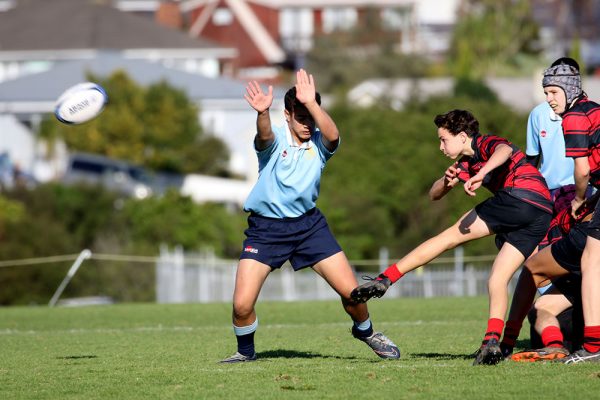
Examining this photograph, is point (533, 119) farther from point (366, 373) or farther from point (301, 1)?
point (301, 1)

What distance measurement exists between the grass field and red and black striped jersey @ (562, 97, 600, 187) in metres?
1.55

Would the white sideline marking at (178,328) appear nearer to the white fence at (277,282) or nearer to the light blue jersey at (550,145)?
the light blue jersey at (550,145)

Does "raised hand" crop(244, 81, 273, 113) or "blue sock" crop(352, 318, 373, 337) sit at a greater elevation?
"raised hand" crop(244, 81, 273, 113)

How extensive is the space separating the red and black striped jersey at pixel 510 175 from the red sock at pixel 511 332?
1027mm

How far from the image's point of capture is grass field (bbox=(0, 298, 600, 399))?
835cm

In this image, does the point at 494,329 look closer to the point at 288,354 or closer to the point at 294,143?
the point at 294,143

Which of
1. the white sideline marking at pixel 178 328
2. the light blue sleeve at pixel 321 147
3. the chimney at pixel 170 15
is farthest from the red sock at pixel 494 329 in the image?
the chimney at pixel 170 15

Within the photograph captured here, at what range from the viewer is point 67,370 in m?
9.93

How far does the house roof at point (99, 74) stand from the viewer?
68688 millimetres

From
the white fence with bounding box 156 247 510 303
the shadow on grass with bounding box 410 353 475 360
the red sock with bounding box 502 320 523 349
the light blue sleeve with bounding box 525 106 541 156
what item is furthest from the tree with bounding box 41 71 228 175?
the red sock with bounding box 502 320 523 349

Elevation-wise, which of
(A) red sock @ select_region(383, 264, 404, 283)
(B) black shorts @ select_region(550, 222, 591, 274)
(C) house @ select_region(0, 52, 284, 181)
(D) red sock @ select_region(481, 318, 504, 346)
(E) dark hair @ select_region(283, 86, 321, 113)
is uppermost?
(C) house @ select_region(0, 52, 284, 181)

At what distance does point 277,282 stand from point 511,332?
22.2 m

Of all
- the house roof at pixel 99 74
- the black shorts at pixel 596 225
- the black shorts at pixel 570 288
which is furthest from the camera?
the house roof at pixel 99 74

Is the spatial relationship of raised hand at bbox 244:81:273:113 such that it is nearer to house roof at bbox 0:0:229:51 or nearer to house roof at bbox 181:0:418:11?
house roof at bbox 0:0:229:51
